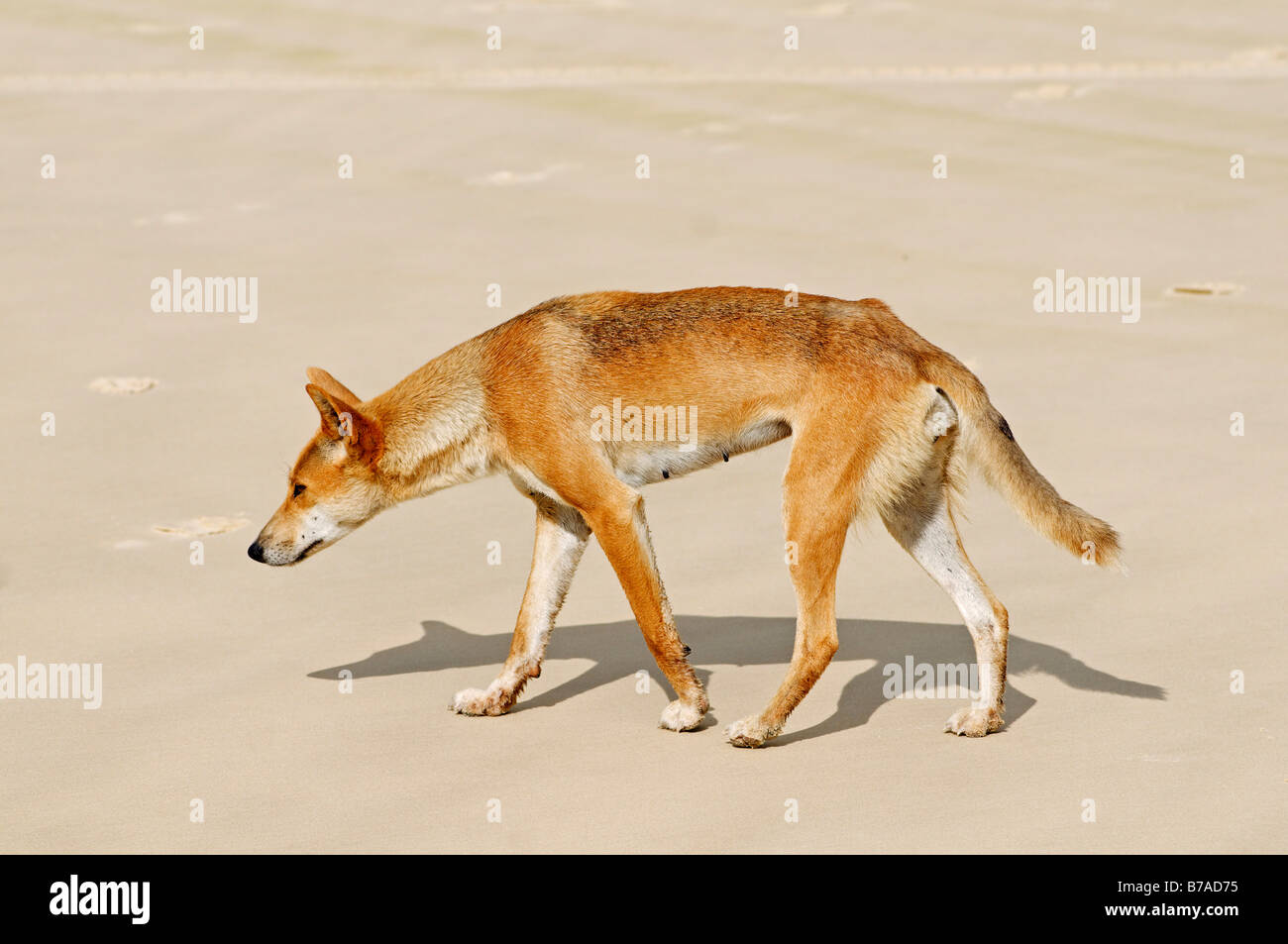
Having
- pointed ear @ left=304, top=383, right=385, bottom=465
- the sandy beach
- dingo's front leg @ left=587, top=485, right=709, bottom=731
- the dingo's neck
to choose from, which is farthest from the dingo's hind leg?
pointed ear @ left=304, top=383, right=385, bottom=465

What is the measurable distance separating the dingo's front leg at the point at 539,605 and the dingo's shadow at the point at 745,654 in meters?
0.16

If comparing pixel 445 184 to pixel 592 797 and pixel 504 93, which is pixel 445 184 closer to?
pixel 504 93

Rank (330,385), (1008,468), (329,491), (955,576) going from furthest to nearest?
1. (330,385)
2. (329,491)
3. (955,576)
4. (1008,468)

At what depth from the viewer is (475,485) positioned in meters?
10.8

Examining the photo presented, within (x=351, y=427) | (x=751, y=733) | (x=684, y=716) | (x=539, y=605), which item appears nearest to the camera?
(x=751, y=733)

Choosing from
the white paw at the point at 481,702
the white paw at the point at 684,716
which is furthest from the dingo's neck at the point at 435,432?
the white paw at the point at 684,716

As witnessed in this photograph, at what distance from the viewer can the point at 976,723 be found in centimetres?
688

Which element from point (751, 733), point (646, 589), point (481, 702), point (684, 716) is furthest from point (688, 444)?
point (481, 702)

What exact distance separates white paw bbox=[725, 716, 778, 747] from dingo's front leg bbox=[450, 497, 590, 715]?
1.10m

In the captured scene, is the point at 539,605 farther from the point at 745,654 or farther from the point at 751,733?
the point at 751,733

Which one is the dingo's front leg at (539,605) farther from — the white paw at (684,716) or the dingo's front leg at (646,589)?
the white paw at (684,716)

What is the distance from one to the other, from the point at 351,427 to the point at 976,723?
296cm

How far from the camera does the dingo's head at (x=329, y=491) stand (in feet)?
24.3

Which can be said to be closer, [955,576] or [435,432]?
[955,576]
